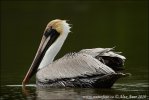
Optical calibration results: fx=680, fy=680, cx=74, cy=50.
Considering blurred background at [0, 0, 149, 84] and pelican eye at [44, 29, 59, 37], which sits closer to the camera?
pelican eye at [44, 29, 59, 37]

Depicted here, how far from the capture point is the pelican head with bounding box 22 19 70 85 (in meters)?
15.4

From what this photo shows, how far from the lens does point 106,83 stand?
13.8 meters

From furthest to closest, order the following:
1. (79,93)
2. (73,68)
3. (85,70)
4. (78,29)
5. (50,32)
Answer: (78,29)
(50,32)
(73,68)
(85,70)
(79,93)

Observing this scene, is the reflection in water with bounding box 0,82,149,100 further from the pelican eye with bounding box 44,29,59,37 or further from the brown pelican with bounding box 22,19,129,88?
the pelican eye with bounding box 44,29,59,37

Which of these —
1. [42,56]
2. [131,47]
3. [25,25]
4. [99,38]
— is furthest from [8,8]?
[42,56]

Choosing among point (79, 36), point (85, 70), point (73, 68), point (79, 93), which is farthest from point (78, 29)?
point (79, 93)

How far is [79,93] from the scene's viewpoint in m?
13.2

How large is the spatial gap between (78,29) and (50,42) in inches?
685

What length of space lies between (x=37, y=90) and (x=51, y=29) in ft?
6.71

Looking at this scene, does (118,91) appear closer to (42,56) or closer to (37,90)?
(37,90)

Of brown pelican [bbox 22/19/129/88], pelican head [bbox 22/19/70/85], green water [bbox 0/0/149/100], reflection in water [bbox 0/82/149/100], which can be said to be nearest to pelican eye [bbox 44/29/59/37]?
pelican head [bbox 22/19/70/85]

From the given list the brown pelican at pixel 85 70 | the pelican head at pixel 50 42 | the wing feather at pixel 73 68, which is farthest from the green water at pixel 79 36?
the pelican head at pixel 50 42

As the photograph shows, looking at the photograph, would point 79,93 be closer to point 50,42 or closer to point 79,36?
point 50,42

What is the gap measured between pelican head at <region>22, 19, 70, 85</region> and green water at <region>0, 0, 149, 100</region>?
0.47m
